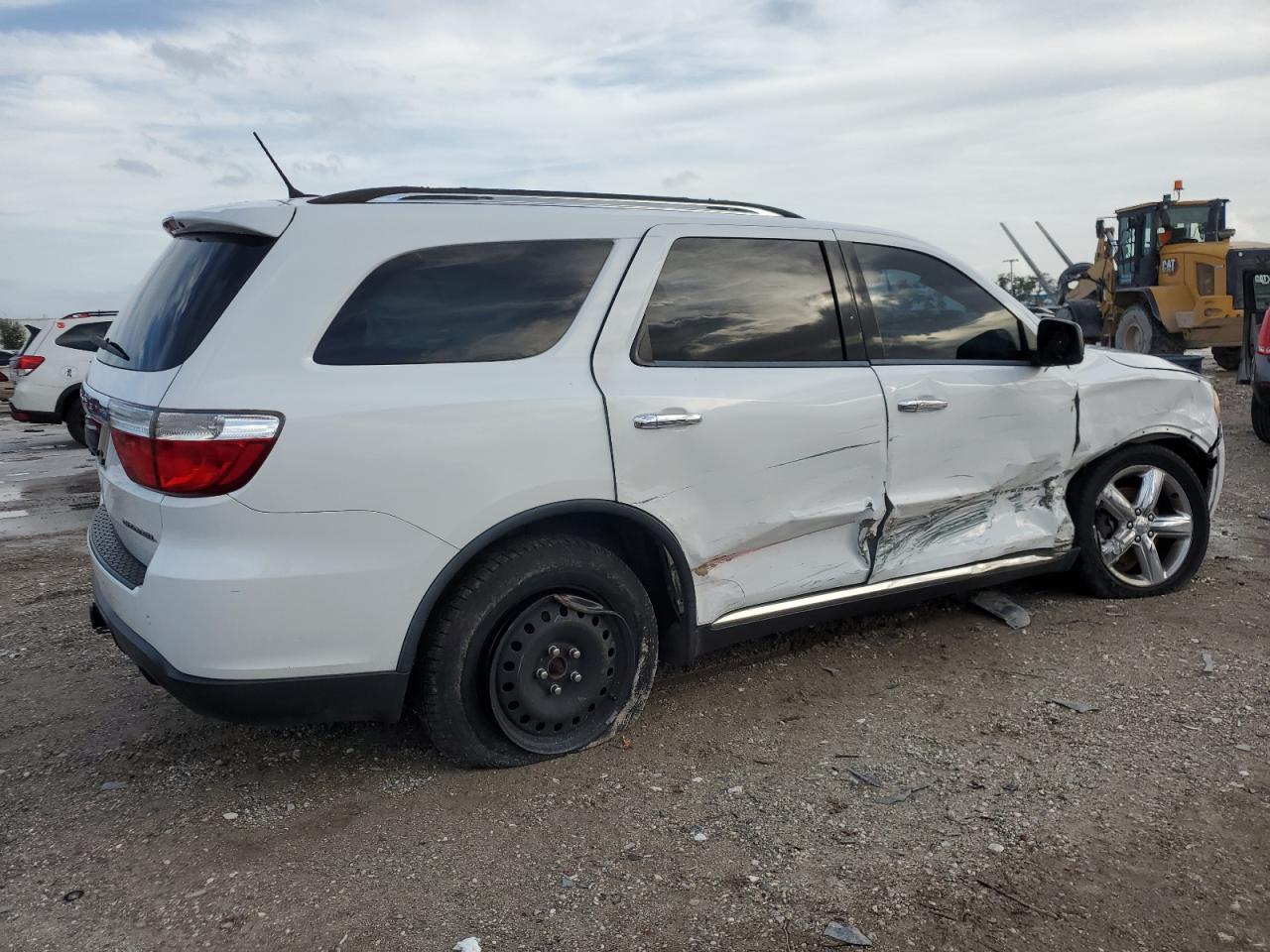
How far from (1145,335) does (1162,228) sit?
1799 millimetres

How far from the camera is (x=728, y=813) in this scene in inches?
123

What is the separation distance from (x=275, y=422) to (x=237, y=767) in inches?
53.9

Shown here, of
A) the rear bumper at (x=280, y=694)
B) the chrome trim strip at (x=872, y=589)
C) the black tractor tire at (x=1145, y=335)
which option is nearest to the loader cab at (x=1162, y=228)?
the black tractor tire at (x=1145, y=335)

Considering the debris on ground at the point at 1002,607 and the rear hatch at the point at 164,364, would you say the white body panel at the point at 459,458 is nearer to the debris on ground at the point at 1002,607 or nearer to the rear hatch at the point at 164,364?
the rear hatch at the point at 164,364

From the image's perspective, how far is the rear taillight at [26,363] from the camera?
1231 cm

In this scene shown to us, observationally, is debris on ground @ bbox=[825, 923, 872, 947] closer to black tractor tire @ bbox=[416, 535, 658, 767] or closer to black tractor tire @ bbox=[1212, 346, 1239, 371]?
black tractor tire @ bbox=[416, 535, 658, 767]

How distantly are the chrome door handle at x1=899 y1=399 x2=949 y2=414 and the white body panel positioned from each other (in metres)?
0.04

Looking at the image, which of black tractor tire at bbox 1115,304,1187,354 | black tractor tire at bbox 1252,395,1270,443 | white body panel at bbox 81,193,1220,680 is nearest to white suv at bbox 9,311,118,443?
white body panel at bbox 81,193,1220,680

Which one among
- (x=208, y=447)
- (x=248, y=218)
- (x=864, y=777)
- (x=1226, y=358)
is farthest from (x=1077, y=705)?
(x=1226, y=358)

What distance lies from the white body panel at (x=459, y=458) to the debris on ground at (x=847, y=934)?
4.00 feet

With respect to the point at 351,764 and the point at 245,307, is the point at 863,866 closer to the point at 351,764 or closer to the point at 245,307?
the point at 351,764

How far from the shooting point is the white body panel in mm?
2854

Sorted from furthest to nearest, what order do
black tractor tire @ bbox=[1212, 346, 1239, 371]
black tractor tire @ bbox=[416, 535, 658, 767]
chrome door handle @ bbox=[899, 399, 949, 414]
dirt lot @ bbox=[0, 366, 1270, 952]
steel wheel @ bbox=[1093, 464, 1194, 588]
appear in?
1. black tractor tire @ bbox=[1212, 346, 1239, 371]
2. steel wheel @ bbox=[1093, 464, 1194, 588]
3. chrome door handle @ bbox=[899, 399, 949, 414]
4. black tractor tire @ bbox=[416, 535, 658, 767]
5. dirt lot @ bbox=[0, 366, 1270, 952]

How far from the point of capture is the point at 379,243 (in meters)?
3.10
